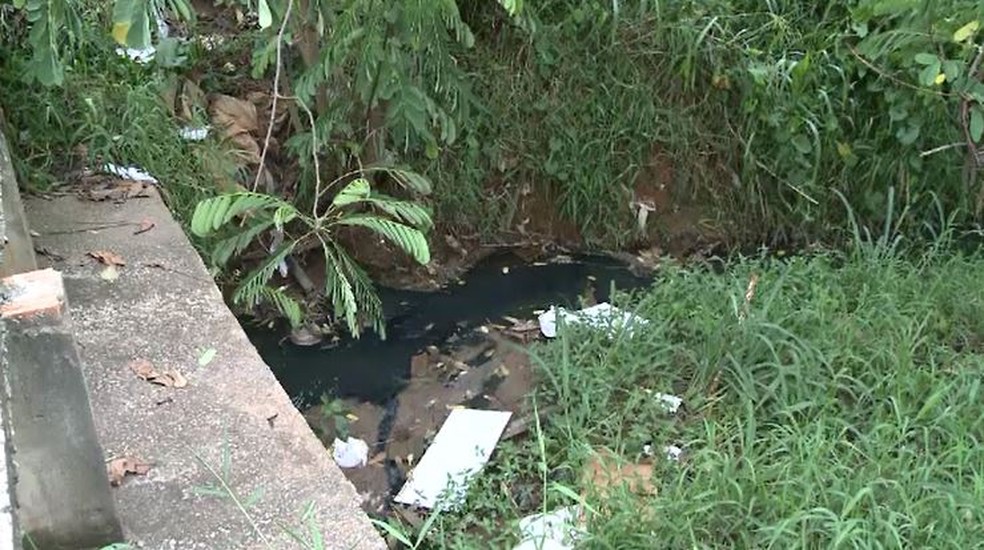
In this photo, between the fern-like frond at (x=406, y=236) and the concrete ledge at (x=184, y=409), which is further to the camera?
the fern-like frond at (x=406, y=236)

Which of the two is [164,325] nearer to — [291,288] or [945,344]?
[291,288]

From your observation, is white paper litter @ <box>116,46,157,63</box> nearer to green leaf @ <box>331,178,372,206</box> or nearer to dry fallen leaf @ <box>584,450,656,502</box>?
green leaf @ <box>331,178,372,206</box>

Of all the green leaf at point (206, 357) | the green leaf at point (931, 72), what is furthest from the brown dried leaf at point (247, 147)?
the green leaf at point (931, 72)

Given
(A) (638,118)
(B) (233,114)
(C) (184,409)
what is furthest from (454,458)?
(A) (638,118)

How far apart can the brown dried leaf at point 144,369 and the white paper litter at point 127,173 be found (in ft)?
3.66

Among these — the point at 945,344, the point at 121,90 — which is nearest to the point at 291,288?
the point at 121,90

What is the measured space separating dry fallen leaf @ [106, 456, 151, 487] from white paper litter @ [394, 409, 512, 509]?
0.80 metres

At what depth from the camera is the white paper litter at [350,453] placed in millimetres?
2971

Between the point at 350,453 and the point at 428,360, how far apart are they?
665mm

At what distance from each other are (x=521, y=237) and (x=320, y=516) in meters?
2.57

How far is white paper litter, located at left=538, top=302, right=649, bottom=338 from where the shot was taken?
125 inches

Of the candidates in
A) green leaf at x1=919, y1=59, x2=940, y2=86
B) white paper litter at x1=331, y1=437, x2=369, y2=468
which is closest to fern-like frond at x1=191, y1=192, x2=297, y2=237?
white paper litter at x1=331, y1=437, x2=369, y2=468

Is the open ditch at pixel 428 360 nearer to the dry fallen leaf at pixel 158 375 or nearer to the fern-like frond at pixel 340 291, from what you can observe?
the fern-like frond at pixel 340 291

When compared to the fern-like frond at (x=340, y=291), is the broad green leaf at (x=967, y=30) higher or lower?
higher
